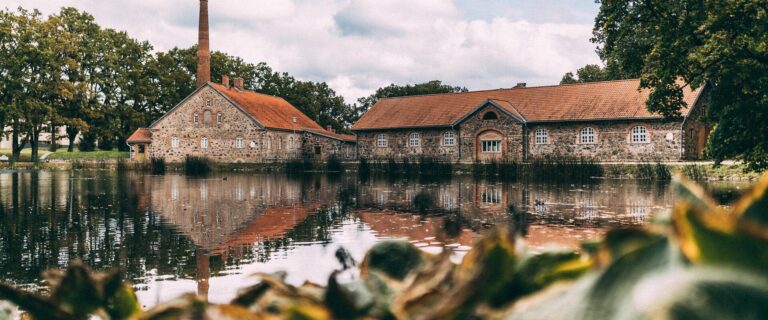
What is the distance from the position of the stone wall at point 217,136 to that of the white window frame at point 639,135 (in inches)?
1127

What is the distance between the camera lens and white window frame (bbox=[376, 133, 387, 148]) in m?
50.9

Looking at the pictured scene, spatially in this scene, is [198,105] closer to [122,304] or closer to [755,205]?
[122,304]

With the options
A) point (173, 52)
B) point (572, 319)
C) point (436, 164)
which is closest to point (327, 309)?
point (572, 319)

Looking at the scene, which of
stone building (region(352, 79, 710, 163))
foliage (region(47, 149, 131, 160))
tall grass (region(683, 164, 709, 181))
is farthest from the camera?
foliage (region(47, 149, 131, 160))

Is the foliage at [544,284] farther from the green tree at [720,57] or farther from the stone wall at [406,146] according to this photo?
the stone wall at [406,146]

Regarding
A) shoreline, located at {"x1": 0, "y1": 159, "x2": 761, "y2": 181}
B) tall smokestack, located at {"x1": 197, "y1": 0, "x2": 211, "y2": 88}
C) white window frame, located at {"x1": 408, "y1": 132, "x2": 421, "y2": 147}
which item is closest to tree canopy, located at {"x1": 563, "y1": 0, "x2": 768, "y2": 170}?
shoreline, located at {"x1": 0, "y1": 159, "x2": 761, "y2": 181}

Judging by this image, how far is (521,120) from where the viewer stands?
4428cm

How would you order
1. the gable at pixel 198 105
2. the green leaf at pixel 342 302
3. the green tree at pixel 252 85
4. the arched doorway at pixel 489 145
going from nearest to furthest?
the green leaf at pixel 342 302 < the arched doorway at pixel 489 145 < the gable at pixel 198 105 < the green tree at pixel 252 85

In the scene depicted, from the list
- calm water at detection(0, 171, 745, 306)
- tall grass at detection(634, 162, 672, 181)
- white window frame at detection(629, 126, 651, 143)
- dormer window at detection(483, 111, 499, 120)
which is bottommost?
calm water at detection(0, 171, 745, 306)

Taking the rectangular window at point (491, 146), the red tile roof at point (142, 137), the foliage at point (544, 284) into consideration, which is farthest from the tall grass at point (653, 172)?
the red tile roof at point (142, 137)

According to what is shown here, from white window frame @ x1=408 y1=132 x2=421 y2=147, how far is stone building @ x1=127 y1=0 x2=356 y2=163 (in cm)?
952

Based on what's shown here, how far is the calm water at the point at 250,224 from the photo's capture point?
10.2 meters

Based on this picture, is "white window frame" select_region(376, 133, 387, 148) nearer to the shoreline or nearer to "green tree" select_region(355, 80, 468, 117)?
the shoreline

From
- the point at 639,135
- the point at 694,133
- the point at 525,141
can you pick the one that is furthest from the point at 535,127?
the point at 694,133
